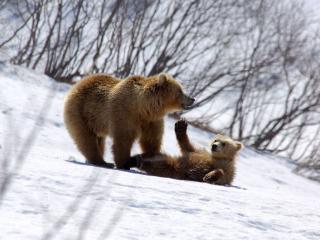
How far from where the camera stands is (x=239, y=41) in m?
21.7

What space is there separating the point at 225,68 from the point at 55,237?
18034 mm

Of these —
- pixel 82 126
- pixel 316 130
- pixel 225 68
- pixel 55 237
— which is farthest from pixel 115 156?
pixel 316 130

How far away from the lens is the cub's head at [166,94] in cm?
836

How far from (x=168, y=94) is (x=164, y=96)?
0.06 m

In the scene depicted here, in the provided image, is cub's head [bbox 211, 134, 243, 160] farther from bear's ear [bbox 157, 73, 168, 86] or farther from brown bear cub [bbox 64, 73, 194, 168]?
bear's ear [bbox 157, 73, 168, 86]

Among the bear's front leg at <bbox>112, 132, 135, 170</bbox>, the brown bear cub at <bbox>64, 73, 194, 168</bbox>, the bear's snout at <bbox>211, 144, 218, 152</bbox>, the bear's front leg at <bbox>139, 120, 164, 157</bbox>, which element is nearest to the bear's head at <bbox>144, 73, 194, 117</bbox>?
the brown bear cub at <bbox>64, 73, 194, 168</bbox>

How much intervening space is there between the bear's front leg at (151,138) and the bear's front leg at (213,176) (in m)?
0.78

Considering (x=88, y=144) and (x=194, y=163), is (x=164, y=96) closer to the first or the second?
(x=194, y=163)

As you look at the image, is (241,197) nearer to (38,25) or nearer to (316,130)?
(38,25)

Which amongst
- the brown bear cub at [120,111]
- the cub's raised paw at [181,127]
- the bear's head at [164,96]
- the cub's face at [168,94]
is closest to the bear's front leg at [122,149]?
the brown bear cub at [120,111]

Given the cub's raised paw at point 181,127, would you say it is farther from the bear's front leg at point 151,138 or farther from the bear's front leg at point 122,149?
the bear's front leg at point 122,149

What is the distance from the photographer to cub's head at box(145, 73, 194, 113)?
27.4ft

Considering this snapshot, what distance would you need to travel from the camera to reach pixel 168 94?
846 cm

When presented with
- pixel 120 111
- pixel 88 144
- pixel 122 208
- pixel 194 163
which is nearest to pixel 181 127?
pixel 194 163
